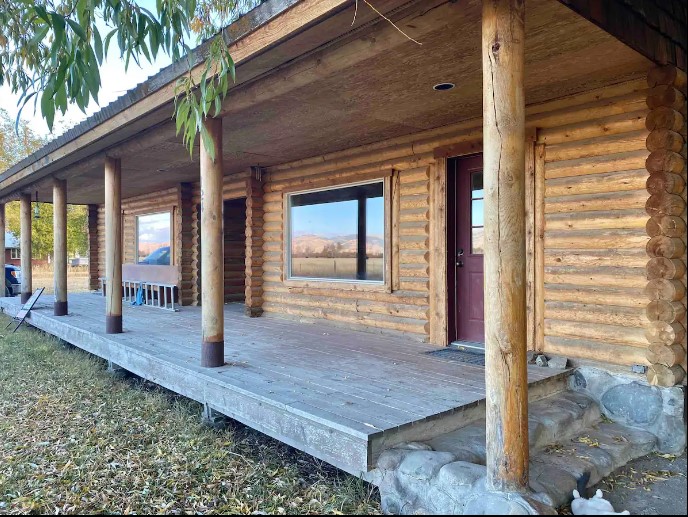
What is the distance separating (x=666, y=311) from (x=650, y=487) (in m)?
1.30

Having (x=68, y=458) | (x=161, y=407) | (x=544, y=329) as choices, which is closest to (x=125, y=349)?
(x=161, y=407)

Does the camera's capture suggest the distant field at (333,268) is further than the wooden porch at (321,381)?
Yes

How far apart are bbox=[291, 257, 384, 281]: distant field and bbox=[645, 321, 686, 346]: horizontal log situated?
2.97m

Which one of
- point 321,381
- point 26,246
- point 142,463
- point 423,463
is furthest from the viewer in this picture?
point 26,246

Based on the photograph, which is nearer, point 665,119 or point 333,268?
point 665,119

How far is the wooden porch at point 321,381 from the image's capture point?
9.43 feet

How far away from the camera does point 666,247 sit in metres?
3.50

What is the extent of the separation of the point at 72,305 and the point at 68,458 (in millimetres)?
6403

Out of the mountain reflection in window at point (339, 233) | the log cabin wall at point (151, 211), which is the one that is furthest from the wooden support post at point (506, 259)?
the log cabin wall at point (151, 211)

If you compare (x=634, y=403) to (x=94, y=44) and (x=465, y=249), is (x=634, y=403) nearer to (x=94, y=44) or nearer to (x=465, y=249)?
(x=465, y=249)

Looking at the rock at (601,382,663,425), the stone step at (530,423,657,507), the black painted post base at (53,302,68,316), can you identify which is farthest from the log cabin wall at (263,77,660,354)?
the black painted post base at (53,302,68,316)

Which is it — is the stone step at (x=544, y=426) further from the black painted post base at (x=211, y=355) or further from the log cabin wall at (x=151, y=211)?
the log cabin wall at (x=151, y=211)

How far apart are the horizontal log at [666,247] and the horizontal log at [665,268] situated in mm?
35

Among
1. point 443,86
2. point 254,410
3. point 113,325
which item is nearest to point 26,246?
point 113,325
